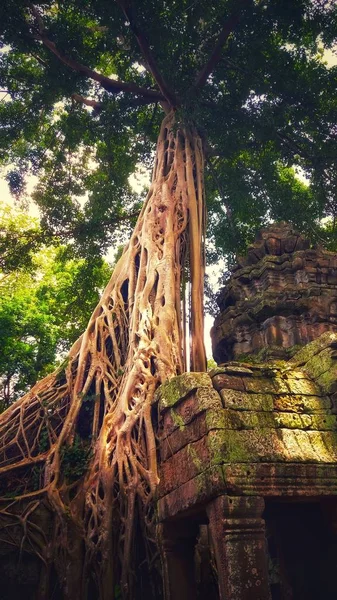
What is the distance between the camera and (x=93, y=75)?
7844 millimetres

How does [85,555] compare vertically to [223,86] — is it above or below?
below

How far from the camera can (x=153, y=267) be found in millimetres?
6066

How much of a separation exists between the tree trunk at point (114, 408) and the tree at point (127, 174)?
0.06ft

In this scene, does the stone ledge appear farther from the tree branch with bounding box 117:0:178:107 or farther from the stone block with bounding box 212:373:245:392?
the tree branch with bounding box 117:0:178:107

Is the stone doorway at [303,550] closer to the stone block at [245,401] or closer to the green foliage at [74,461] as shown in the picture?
the stone block at [245,401]

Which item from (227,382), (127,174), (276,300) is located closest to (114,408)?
(227,382)

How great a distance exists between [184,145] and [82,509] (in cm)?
586

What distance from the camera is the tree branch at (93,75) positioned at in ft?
24.5

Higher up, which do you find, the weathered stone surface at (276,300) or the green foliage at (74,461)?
the weathered stone surface at (276,300)

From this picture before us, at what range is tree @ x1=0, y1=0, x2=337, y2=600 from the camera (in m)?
4.42

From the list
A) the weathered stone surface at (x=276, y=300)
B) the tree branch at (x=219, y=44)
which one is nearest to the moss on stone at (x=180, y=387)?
the weathered stone surface at (x=276, y=300)

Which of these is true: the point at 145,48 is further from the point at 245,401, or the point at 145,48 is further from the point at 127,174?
the point at 245,401

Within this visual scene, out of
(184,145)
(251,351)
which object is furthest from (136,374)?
(184,145)

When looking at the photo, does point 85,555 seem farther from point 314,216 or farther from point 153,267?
point 314,216
